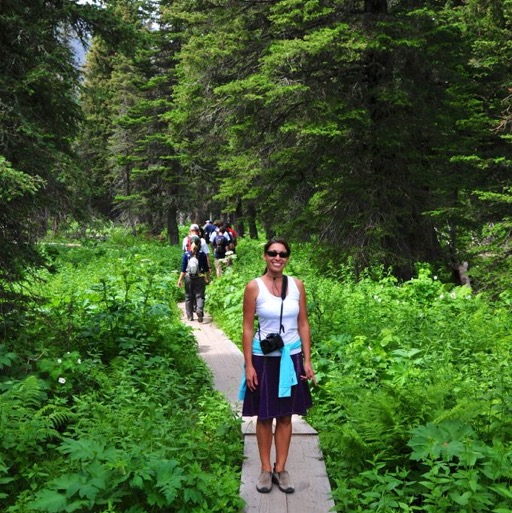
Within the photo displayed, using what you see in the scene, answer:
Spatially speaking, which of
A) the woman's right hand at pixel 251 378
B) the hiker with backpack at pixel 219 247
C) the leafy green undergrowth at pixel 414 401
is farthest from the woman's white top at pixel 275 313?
the hiker with backpack at pixel 219 247

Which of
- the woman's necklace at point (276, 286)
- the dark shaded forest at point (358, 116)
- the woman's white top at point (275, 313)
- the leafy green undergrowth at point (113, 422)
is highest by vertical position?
the dark shaded forest at point (358, 116)

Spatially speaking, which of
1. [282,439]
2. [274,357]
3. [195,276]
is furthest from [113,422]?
[195,276]

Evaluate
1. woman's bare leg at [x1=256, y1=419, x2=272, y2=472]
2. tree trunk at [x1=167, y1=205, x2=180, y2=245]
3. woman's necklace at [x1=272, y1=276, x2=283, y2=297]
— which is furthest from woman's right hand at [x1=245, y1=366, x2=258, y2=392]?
tree trunk at [x1=167, y1=205, x2=180, y2=245]

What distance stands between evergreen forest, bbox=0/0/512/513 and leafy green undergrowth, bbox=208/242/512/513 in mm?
31

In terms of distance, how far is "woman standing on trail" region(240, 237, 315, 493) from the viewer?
4.63m

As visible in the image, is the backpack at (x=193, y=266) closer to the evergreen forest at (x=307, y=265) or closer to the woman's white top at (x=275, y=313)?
the evergreen forest at (x=307, y=265)

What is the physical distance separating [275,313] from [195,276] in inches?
337

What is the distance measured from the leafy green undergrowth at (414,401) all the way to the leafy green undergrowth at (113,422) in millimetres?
1090

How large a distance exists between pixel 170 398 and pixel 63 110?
4.97 m

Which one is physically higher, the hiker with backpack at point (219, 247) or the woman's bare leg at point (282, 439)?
the hiker with backpack at point (219, 247)

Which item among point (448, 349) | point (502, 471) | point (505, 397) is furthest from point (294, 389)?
point (448, 349)

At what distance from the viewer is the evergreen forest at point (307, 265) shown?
447 centimetres

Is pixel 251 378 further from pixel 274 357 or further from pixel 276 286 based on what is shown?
pixel 276 286

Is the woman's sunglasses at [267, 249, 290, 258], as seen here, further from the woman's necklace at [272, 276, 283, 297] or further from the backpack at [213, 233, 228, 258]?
the backpack at [213, 233, 228, 258]
